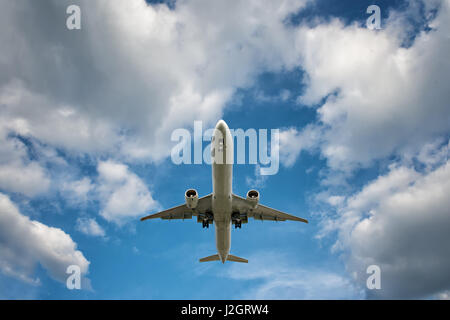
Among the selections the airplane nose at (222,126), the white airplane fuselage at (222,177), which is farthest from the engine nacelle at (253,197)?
the airplane nose at (222,126)

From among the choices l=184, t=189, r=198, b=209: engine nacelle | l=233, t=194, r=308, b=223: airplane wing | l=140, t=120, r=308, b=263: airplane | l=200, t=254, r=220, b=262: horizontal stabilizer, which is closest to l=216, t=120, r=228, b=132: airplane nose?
l=140, t=120, r=308, b=263: airplane

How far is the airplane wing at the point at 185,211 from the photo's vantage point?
34906 mm

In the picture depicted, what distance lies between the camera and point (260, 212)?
125 feet

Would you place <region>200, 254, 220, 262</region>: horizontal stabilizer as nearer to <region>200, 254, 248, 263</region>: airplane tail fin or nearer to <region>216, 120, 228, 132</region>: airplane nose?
<region>200, 254, 248, 263</region>: airplane tail fin

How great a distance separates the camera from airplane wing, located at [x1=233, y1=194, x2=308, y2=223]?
34312 mm

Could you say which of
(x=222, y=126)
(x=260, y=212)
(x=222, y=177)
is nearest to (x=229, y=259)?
(x=260, y=212)
